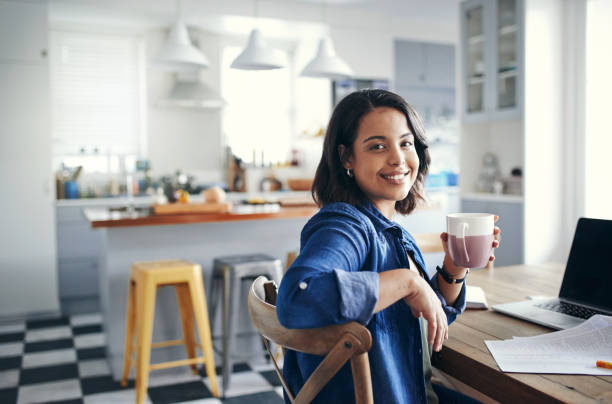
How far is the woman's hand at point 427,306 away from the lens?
101cm

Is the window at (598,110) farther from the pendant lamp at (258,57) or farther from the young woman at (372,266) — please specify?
the young woman at (372,266)

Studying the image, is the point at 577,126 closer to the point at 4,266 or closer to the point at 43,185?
the point at 43,185

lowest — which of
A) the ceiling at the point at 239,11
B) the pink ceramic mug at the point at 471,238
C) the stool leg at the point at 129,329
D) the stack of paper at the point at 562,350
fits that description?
the stool leg at the point at 129,329

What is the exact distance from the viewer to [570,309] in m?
1.38

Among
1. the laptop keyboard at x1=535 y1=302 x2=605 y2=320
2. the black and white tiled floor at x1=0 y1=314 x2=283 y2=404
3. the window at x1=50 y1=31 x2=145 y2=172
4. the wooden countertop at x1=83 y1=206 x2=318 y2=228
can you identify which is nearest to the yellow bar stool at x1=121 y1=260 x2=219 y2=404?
the black and white tiled floor at x1=0 y1=314 x2=283 y2=404

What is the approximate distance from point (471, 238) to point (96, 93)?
523cm

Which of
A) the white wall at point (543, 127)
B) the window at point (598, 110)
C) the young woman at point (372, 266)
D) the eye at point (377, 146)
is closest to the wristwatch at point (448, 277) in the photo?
the young woman at point (372, 266)

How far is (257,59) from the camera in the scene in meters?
3.44

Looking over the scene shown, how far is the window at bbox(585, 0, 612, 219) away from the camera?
421cm

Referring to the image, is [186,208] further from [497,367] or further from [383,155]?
[497,367]

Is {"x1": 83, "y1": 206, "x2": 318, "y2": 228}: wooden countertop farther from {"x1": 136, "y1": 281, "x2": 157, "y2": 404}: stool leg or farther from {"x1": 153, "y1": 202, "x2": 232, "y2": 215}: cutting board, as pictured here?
{"x1": 136, "y1": 281, "x2": 157, "y2": 404}: stool leg

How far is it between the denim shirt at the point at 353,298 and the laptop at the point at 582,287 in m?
0.25

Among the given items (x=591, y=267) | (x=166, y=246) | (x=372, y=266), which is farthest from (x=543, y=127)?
(x=372, y=266)

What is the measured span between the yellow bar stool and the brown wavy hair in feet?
5.32
